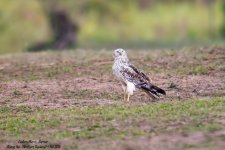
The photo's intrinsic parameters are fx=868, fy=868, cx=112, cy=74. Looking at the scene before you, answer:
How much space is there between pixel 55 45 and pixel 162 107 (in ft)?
82.3

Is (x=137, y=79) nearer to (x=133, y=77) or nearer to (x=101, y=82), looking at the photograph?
(x=133, y=77)

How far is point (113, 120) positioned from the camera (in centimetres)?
1112

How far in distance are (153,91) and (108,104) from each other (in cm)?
70

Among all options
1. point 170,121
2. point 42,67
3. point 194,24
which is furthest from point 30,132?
point 194,24

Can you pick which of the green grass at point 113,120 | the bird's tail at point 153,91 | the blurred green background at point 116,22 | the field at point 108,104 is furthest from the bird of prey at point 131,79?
the blurred green background at point 116,22

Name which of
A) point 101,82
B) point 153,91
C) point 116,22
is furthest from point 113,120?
point 116,22

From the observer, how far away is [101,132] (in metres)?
10.5

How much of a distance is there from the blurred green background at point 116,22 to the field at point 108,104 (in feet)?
40.0

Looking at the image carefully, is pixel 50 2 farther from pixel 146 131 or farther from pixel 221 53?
pixel 146 131

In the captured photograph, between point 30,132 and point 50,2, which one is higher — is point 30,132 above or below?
below

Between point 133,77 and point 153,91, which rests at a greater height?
point 133,77

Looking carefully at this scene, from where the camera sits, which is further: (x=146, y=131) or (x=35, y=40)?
(x=35, y=40)

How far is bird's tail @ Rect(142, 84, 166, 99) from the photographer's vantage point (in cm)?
1254

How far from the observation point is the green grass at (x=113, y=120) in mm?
10391
